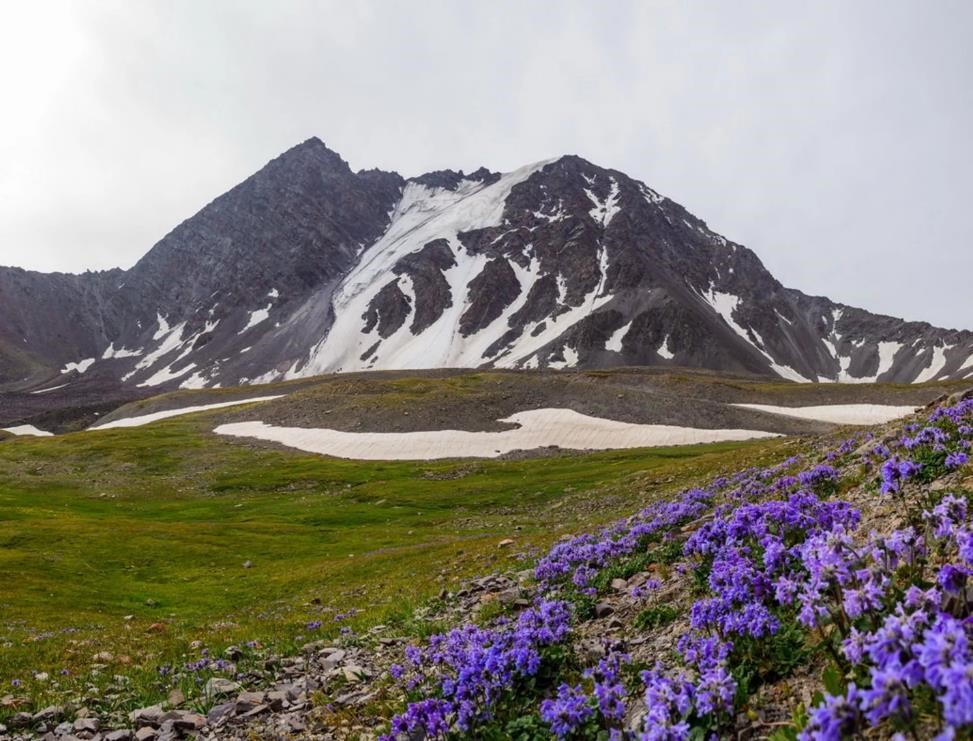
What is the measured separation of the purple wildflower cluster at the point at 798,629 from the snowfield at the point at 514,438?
6882 cm

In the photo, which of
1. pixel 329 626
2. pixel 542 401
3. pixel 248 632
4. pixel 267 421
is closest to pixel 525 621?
pixel 329 626

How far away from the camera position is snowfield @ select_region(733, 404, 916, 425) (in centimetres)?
9262

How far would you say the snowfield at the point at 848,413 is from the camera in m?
92.6

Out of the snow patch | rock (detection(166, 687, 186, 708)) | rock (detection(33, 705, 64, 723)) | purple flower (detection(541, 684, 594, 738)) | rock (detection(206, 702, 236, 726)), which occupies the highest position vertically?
purple flower (detection(541, 684, 594, 738))

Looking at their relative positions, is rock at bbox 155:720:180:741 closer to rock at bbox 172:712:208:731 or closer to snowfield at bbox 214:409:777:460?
rock at bbox 172:712:208:731

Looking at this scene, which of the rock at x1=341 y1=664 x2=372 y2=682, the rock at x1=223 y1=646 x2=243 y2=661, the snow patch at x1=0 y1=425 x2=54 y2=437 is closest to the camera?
the rock at x1=341 y1=664 x2=372 y2=682

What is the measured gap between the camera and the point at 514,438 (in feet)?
271

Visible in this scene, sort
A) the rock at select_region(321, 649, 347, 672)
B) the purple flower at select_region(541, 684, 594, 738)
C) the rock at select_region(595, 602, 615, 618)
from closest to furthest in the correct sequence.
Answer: the purple flower at select_region(541, 684, 594, 738)
the rock at select_region(595, 602, 615, 618)
the rock at select_region(321, 649, 347, 672)

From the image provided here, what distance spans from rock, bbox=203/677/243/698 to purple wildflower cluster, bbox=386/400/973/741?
3.78 metres

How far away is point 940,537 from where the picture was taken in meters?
5.41

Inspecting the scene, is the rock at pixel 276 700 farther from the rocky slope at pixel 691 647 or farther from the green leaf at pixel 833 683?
the green leaf at pixel 833 683

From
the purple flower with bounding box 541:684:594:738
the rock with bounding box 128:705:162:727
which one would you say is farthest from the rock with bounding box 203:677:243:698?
the purple flower with bounding box 541:684:594:738

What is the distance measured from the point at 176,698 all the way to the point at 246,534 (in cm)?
3316

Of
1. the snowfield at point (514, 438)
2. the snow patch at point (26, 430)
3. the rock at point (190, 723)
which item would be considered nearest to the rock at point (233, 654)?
the rock at point (190, 723)
